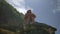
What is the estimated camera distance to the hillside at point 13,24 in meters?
10.1

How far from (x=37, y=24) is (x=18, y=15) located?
125 cm

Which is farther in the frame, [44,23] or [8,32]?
[44,23]

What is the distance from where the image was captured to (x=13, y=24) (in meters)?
10.3

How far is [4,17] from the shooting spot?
10.3 m

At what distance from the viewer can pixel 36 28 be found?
10.5m

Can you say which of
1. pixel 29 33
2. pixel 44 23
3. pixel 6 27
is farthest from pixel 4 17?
pixel 44 23

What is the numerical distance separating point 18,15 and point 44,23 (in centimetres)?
158

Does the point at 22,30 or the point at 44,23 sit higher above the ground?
the point at 44,23

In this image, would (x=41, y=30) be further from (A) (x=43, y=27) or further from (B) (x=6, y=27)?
(B) (x=6, y=27)

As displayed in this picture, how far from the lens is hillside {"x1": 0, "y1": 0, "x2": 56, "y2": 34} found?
10.1 metres

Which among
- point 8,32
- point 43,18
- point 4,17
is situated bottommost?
point 8,32

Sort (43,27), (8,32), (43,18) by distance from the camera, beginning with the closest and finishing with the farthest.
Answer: (8,32) < (43,27) < (43,18)

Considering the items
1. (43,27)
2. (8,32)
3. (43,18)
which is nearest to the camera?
(8,32)

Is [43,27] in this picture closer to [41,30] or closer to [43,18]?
[41,30]
